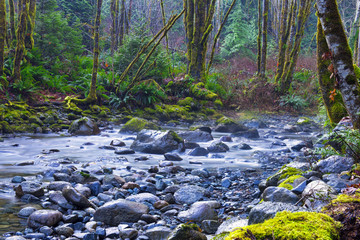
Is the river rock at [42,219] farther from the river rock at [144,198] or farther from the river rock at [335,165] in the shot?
the river rock at [335,165]

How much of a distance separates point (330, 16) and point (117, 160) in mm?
4748

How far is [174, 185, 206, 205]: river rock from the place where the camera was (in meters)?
3.98

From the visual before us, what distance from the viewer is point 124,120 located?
38.9ft

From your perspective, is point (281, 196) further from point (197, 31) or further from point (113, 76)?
point (197, 31)

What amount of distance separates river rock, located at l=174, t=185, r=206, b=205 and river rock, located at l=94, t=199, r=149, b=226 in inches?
30.2

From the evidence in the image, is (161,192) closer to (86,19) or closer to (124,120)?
(124,120)

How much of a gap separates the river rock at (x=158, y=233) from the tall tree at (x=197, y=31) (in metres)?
13.3

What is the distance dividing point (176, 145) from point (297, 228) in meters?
5.87

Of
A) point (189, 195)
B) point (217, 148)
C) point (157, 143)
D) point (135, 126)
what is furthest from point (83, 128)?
point (189, 195)

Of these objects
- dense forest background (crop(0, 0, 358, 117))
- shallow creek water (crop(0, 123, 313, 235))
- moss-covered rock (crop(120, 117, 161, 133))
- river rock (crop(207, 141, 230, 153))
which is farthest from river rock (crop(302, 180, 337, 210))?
dense forest background (crop(0, 0, 358, 117))

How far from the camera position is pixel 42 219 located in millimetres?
3023

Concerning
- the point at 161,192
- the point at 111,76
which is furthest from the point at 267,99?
the point at 161,192

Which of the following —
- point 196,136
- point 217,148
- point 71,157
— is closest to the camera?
point 71,157

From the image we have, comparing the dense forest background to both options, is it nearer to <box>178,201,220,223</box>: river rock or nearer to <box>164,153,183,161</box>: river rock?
<box>164,153,183,161</box>: river rock
